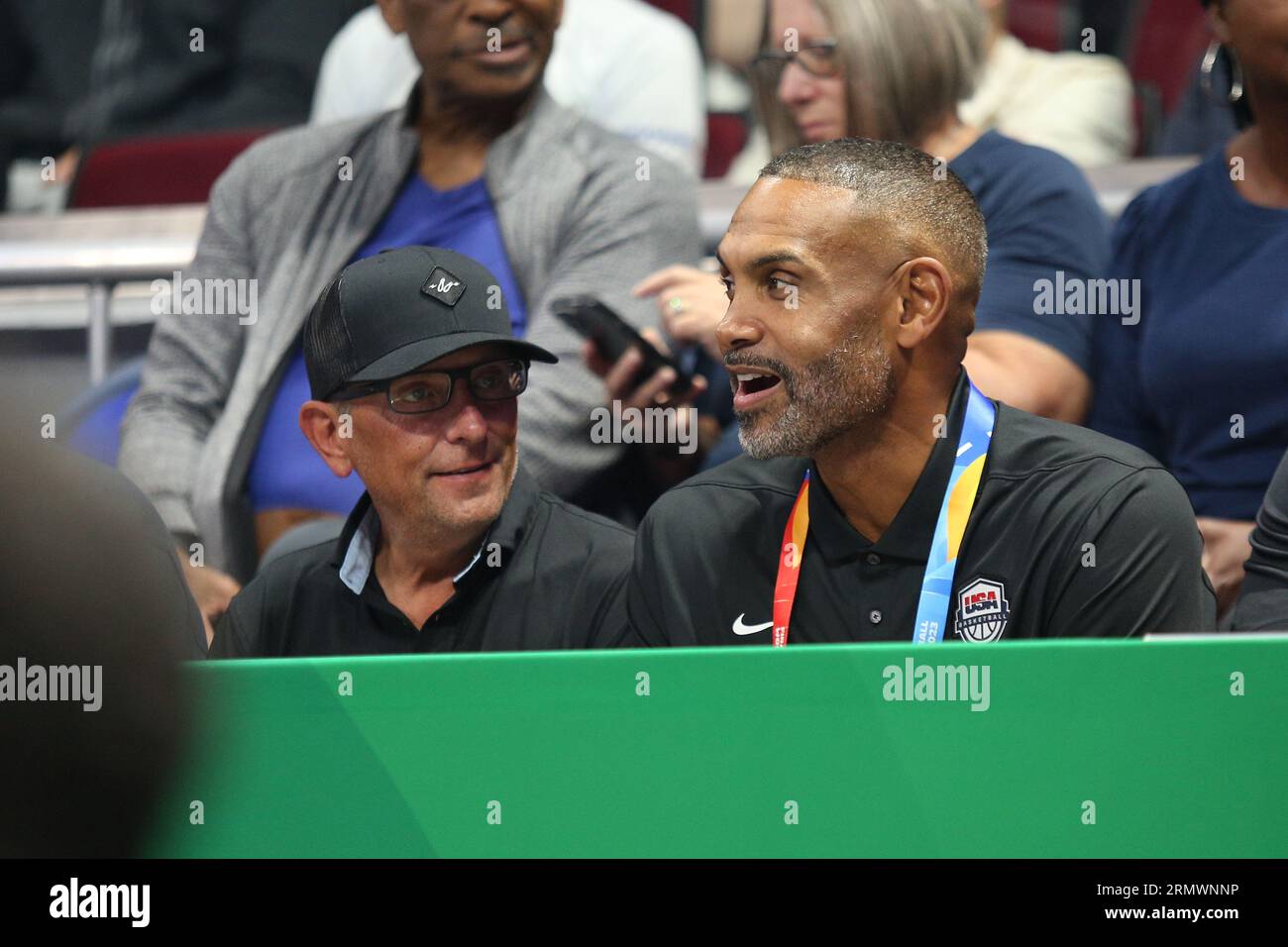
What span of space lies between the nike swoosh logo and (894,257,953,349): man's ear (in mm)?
281

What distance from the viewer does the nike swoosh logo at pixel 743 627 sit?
1531 millimetres

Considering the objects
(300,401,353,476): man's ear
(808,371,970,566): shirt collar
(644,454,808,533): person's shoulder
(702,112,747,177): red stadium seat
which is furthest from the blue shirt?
(702,112,747,177): red stadium seat

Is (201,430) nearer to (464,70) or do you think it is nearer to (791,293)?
(464,70)

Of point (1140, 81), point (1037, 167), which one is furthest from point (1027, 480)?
point (1140, 81)

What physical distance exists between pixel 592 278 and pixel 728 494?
1.81 ft

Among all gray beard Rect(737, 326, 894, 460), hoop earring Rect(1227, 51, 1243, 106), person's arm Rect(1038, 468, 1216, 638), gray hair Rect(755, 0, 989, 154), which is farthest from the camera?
gray hair Rect(755, 0, 989, 154)

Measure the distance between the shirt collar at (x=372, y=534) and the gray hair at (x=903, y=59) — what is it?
640mm

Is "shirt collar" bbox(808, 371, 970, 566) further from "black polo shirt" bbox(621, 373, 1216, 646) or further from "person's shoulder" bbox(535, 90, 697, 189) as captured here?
"person's shoulder" bbox(535, 90, 697, 189)

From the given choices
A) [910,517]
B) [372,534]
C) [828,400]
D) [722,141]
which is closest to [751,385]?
[828,400]

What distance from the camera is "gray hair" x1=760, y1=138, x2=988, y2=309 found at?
1548 millimetres

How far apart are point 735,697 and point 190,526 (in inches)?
41.0

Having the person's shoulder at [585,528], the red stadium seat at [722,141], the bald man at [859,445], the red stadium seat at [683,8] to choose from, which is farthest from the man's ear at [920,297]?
the red stadium seat at [683,8]

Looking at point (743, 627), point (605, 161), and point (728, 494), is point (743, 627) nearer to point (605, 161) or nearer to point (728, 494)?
point (728, 494)

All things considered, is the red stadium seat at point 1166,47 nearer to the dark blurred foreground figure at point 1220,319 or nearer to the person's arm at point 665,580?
the dark blurred foreground figure at point 1220,319
